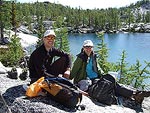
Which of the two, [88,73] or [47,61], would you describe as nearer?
[47,61]

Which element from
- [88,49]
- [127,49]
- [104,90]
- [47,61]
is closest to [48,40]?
[47,61]

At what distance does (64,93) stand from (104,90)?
161 centimetres

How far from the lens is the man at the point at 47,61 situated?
369 inches

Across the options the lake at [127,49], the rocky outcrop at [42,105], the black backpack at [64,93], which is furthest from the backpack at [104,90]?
the lake at [127,49]

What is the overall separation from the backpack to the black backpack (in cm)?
96

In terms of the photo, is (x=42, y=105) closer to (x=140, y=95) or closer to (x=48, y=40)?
(x=48, y=40)

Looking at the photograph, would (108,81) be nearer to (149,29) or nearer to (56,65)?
(56,65)

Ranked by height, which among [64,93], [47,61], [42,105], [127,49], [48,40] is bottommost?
[127,49]

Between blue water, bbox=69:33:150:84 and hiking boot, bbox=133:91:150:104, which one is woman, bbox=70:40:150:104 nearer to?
hiking boot, bbox=133:91:150:104

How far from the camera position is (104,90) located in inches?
384

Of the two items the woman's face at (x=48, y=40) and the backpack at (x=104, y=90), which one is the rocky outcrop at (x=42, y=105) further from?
the woman's face at (x=48, y=40)

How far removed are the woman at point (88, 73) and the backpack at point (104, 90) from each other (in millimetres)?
397

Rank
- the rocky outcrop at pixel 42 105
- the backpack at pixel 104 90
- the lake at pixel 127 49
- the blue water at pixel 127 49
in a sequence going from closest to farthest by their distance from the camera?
1. the rocky outcrop at pixel 42 105
2. the backpack at pixel 104 90
3. the blue water at pixel 127 49
4. the lake at pixel 127 49

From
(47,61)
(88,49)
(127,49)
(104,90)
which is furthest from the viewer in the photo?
(127,49)
